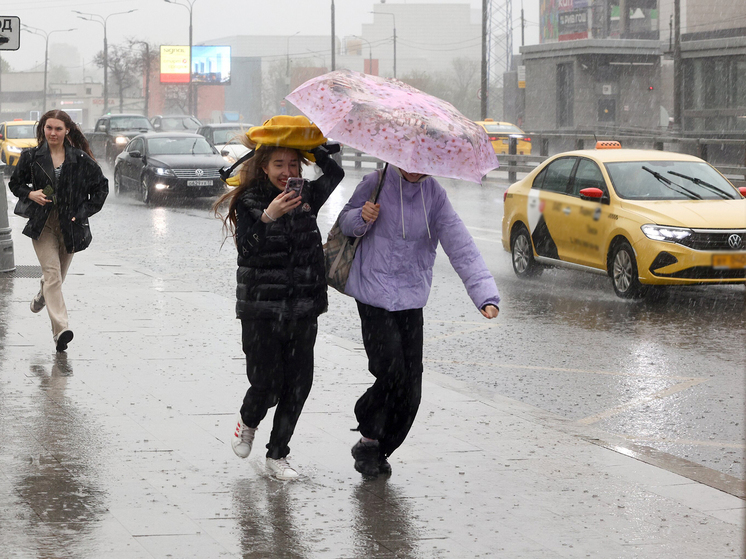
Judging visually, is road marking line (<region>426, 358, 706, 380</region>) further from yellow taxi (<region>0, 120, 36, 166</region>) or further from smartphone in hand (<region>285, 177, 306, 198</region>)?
yellow taxi (<region>0, 120, 36, 166</region>)

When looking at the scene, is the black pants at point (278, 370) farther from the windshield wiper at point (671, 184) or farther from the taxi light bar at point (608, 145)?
the taxi light bar at point (608, 145)

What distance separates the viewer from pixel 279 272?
500cm

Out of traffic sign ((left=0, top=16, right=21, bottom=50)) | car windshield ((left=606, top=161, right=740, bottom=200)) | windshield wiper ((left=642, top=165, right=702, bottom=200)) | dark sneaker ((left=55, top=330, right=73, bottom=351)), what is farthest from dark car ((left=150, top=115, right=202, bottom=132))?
dark sneaker ((left=55, top=330, right=73, bottom=351))

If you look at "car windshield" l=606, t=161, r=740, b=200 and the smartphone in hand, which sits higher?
"car windshield" l=606, t=161, r=740, b=200

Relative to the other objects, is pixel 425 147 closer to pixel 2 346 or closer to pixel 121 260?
pixel 2 346

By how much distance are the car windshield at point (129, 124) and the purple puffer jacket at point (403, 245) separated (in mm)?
35819

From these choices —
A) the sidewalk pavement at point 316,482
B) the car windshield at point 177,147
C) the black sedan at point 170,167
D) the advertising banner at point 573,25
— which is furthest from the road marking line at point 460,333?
the advertising banner at point 573,25

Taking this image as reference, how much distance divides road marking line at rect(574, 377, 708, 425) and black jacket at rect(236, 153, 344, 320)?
2.32 metres

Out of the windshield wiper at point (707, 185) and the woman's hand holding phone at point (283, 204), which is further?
the windshield wiper at point (707, 185)

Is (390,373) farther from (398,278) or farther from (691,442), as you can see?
(691,442)

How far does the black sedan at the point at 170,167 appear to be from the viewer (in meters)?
23.8

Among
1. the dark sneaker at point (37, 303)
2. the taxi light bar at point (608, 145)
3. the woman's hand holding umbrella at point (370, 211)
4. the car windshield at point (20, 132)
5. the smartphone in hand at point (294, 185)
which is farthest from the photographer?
the car windshield at point (20, 132)

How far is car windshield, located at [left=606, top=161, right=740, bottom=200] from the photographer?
11.6m

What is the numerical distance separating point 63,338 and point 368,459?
11.6 feet
